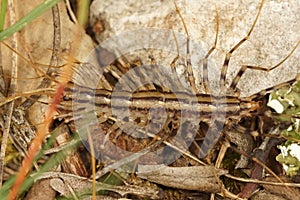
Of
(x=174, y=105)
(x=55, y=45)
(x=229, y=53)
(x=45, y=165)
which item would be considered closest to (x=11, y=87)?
(x=55, y=45)

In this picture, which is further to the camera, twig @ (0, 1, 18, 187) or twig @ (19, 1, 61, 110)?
twig @ (19, 1, 61, 110)

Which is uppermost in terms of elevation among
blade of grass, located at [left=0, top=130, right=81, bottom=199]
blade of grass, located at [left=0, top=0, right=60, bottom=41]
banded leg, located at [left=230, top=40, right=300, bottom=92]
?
blade of grass, located at [left=0, top=0, right=60, bottom=41]

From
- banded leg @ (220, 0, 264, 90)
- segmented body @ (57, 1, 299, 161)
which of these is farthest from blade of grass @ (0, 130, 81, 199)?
banded leg @ (220, 0, 264, 90)

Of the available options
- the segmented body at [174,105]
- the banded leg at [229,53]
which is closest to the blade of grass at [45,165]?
the segmented body at [174,105]

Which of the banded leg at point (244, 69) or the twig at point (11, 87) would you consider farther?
the banded leg at point (244, 69)

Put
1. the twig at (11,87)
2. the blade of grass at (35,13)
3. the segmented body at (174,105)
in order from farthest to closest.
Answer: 1. the segmented body at (174,105)
2. the twig at (11,87)
3. the blade of grass at (35,13)

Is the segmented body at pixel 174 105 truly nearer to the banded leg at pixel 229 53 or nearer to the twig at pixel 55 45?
the banded leg at pixel 229 53

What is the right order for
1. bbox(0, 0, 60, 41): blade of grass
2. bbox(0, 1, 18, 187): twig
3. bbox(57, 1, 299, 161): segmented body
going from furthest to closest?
1. bbox(57, 1, 299, 161): segmented body
2. bbox(0, 1, 18, 187): twig
3. bbox(0, 0, 60, 41): blade of grass

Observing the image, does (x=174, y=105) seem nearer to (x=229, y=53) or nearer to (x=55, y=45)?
(x=229, y=53)

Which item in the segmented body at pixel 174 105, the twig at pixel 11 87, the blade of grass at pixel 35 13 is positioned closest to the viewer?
the blade of grass at pixel 35 13

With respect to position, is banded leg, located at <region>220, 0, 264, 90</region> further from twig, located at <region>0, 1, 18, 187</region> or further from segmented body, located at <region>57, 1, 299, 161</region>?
twig, located at <region>0, 1, 18, 187</region>

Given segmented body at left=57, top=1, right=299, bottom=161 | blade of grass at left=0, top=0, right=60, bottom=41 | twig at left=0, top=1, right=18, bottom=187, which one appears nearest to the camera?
blade of grass at left=0, top=0, right=60, bottom=41

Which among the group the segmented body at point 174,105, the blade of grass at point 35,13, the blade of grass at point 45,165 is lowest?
the blade of grass at point 45,165
